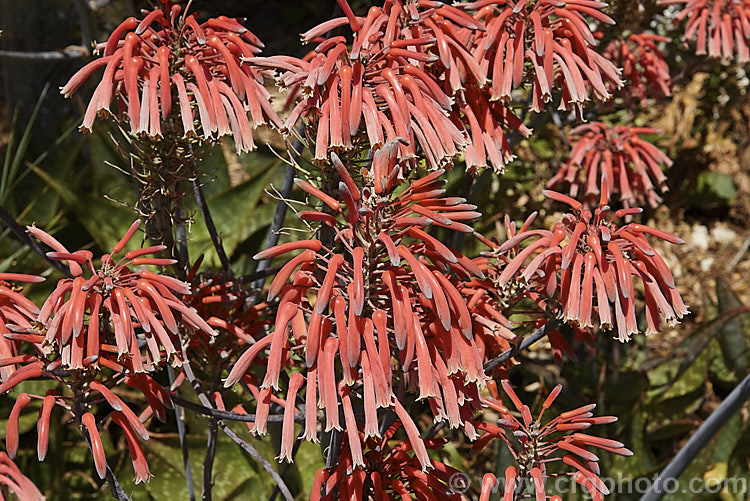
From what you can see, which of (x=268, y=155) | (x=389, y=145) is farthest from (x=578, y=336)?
(x=268, y=155)

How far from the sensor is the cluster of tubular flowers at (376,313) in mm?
1014

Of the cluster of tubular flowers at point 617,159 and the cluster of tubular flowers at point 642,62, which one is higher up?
the cluster of tubular flowers at point 642,62

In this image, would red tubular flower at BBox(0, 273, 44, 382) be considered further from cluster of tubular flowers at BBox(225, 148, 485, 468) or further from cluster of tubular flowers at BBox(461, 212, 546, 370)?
cluster of tubular flowers at BBox(461, 212, 546, 370)

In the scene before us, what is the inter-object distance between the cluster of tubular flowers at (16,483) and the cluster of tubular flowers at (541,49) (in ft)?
3.13

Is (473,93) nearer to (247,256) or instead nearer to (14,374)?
(14,374)

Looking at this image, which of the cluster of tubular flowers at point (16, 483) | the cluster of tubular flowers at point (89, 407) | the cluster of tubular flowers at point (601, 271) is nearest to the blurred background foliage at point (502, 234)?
the cluster of tubular flowers at point (601, 271)

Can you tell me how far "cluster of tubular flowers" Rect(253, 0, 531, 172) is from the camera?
1118 mm

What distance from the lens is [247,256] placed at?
2.49 m

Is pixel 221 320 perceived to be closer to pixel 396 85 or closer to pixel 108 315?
pixel 108 315

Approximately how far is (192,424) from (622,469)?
1333mm

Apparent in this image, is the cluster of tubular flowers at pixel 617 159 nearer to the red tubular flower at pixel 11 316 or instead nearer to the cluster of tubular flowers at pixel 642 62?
the cluster of tubular flowers at pixel 642 62

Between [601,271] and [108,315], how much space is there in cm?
78

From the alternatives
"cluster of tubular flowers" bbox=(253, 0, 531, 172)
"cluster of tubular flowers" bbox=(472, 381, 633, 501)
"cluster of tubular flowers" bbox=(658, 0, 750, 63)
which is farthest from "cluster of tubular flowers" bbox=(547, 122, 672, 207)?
"cluster of tubular flowers" bbox=(472, 381, 633, 501)

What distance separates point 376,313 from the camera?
1042mm
